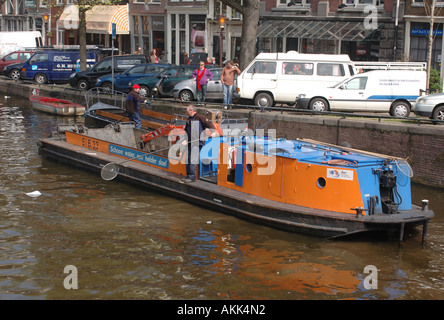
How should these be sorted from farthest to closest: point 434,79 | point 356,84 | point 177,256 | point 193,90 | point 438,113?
1. point 434,79
2. point 193,90
3. point 356,84
4. point 438,113
5. point 177,256

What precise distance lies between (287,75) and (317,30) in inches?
388

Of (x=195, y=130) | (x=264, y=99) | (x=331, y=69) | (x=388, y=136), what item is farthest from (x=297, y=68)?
(x=195, y=130)

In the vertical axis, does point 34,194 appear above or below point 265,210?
below

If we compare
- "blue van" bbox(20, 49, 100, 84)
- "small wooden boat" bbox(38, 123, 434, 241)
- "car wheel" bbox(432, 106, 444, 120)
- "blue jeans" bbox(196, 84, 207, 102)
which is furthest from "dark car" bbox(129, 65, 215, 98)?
"car wheel" bbox(432, 106, 444, 120)

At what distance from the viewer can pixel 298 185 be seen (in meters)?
12.5

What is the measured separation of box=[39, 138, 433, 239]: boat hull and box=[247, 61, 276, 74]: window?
7.45m

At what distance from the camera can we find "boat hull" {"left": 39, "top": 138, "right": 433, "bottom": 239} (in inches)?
460

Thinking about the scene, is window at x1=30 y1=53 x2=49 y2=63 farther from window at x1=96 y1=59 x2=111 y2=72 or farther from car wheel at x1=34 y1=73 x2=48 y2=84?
window at x1=96 y1=59 x2=111 y2=72

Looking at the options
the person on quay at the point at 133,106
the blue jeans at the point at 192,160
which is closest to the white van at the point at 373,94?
the person on quay at the point at 133,106

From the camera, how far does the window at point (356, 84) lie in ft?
66.7

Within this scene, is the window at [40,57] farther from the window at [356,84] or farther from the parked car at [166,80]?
the window at [356,84]

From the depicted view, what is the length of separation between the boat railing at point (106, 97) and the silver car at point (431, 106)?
39.2 feet

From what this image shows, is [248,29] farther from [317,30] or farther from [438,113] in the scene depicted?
[438,113]

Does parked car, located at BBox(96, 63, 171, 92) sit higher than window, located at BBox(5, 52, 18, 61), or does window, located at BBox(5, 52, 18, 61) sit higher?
window, located at BBox(5, 52, 18, 61)
